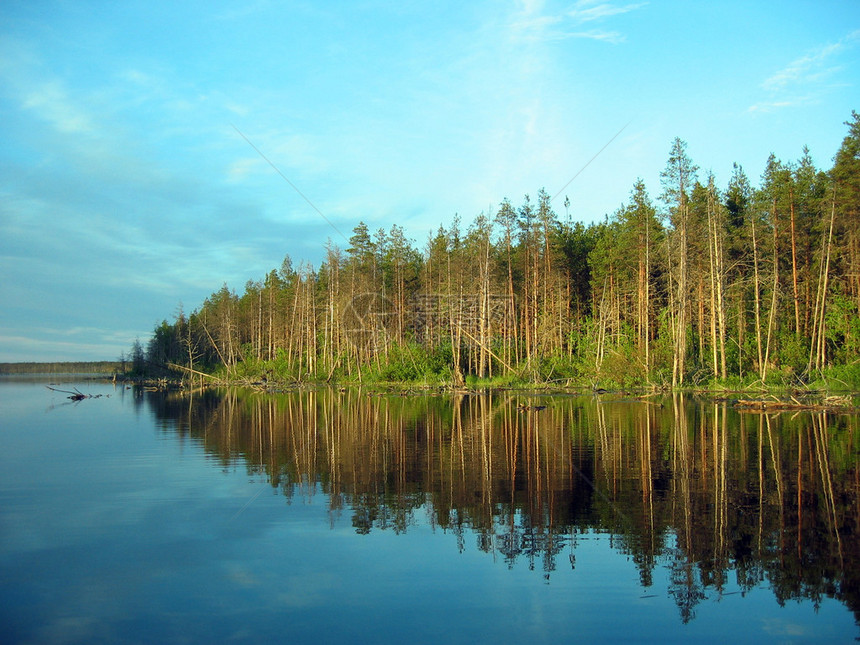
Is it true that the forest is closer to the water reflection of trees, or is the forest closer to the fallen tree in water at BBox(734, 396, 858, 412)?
the fallen tree in water at BBox(734, 396, 858, 412)

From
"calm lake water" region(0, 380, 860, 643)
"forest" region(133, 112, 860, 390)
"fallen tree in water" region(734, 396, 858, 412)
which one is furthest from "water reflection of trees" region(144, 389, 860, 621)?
"forest" region(133, 112, 860, 390)

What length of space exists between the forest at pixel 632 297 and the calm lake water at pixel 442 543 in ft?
75.6

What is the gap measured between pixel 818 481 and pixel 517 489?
600 centimetres

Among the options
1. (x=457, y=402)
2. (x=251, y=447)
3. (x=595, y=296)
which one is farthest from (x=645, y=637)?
(x=595, y=296)

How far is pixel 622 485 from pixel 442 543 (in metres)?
4.92

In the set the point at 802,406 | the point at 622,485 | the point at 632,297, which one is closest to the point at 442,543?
the point at 622,485

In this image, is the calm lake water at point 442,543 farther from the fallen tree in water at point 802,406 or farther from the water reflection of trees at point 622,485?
the fallen tree in water at point 802,406

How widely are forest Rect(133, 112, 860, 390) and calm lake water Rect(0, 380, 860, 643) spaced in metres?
23.0

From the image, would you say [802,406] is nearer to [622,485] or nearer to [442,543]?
[622,485]

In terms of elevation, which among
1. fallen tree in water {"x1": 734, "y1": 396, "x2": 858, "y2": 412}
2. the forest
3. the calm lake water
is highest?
the forest

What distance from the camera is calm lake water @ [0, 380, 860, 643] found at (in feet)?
20.9

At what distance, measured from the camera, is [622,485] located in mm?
12164

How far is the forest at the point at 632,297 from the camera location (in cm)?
3934

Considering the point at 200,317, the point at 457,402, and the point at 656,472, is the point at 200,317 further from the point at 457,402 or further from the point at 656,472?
the point at 656,472
